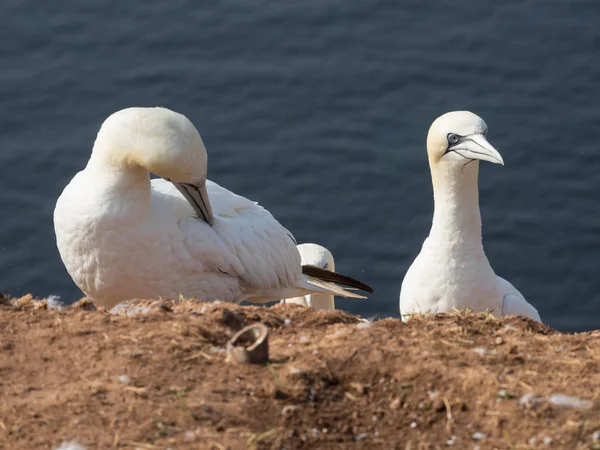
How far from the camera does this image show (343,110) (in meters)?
13.7

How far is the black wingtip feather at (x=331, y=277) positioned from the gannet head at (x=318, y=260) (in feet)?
3.64

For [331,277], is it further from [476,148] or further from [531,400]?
[531,400]

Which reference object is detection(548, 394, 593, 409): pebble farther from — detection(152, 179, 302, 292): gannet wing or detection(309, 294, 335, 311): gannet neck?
detection(309, 294, 335, 311): gannet neck

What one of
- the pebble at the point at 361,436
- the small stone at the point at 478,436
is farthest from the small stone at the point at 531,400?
the pebble at the point at 361,436

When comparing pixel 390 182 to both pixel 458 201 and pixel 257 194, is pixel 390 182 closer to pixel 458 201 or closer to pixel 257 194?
pixel 257 194

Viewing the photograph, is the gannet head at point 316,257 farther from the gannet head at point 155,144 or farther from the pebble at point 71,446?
the pebble at point 71,446

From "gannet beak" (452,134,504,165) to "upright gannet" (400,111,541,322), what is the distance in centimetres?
11

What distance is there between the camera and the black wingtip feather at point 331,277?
9648mm

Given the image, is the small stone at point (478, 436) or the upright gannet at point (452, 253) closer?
the small stone at point (478, 436)

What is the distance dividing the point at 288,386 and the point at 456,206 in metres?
3.52

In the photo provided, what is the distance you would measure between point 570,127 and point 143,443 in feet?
30.4

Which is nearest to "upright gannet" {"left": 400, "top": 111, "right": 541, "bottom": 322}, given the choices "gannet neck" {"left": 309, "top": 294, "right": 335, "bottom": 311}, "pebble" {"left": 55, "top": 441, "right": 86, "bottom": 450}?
"gannet neck" {"left": 309, "top": 294, "right": 335, "bottom": 311}

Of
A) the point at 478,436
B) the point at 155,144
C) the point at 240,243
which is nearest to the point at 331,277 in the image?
the point at 240,243

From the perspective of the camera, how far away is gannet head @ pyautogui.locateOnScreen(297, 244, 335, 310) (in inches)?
443
